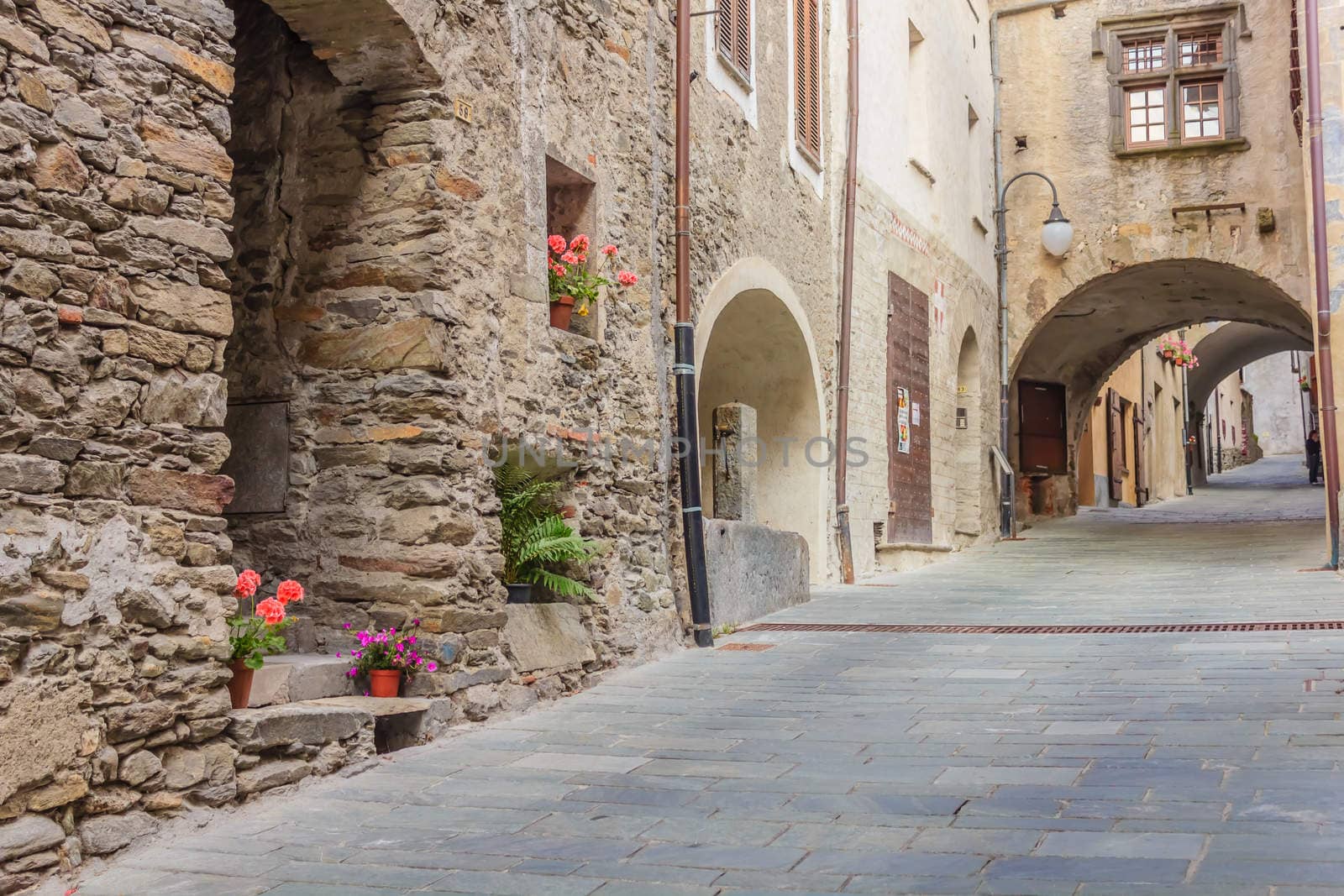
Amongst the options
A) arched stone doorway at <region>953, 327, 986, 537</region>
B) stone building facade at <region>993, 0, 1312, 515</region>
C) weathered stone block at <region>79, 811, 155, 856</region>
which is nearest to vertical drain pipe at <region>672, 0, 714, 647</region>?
weathered stone block at <region>79, 811, 155, 856</region>

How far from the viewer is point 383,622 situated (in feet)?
16.8

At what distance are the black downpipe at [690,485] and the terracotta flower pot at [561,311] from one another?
1317 millimetres

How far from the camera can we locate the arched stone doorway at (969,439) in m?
15.6

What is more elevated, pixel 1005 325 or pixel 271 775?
pixel 1005 325

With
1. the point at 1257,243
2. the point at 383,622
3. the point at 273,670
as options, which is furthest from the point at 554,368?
the point at 1257,243

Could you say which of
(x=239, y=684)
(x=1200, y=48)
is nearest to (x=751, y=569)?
(x=239, y=684)

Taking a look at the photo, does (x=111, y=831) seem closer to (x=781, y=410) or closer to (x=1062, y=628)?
(x=1062, y=628)

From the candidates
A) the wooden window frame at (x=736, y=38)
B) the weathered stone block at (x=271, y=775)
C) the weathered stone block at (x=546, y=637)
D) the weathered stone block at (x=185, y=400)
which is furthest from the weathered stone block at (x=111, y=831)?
the wooden window frame at (x=736, y=38)

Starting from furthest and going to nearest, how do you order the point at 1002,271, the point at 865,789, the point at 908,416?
the point at 1002,271, the point at 908,416, the point at 865,789

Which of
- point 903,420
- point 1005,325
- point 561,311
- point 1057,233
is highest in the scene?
point 1057,233

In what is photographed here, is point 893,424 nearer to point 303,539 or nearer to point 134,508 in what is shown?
point 303,539

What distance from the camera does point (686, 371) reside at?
757 centimetres

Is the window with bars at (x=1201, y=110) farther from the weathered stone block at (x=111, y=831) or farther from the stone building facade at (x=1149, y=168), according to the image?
the weathered stone block at (x=111, y=831)

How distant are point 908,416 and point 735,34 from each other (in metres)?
5.04
